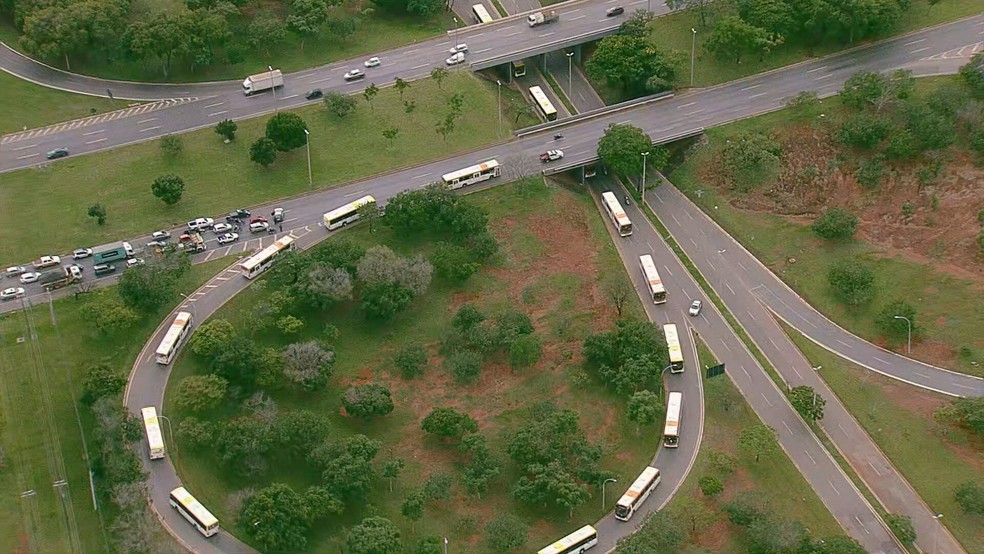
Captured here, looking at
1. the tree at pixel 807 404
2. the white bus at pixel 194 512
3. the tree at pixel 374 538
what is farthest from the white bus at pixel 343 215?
the tree at pixel 807 404

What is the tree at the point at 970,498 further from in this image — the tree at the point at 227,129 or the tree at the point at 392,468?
the tree at the point at 227,129

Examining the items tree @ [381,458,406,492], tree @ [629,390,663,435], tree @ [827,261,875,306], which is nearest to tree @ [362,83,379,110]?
tree @ [381,458,406,492]

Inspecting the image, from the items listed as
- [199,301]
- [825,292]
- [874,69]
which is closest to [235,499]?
[199,301]

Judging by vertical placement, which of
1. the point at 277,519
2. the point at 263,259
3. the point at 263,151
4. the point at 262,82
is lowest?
the point at 277,519

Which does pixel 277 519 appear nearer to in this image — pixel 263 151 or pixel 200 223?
pixel 200 223

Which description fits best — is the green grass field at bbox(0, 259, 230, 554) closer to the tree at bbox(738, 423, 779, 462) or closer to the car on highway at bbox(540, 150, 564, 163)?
the car on highway at bbox(540, 150, 564, 163)

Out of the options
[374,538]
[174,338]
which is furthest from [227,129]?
[374,538]
